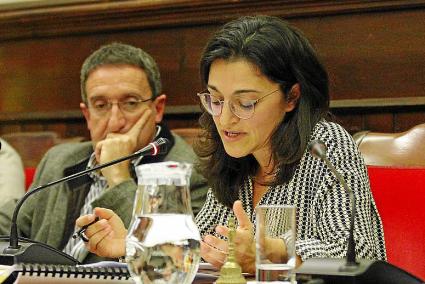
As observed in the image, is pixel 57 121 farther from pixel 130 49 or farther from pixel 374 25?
pixel 374 25

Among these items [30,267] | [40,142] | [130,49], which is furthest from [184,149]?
[30,267]

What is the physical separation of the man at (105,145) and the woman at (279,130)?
62cm

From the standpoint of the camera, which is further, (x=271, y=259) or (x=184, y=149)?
(x=184, y=149)

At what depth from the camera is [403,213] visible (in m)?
2.15

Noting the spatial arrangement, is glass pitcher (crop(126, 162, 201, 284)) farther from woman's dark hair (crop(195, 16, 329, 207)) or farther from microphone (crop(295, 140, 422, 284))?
woman's dark hair (crop(195, 16, 329, 207))

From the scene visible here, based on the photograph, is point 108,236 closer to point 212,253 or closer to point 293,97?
point 212,253

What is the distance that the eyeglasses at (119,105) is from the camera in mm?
2850

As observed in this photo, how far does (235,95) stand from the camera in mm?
2039

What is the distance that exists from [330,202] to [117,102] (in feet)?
3.62

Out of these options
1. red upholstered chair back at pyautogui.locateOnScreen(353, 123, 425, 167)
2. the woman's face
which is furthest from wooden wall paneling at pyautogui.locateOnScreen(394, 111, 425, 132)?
the woman's face

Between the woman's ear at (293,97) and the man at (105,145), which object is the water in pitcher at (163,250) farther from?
the man at (105,145)

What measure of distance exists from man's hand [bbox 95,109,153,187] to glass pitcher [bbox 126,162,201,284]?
1403mm

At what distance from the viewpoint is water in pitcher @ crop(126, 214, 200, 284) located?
4.16 ft

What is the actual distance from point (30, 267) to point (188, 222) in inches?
13.0
